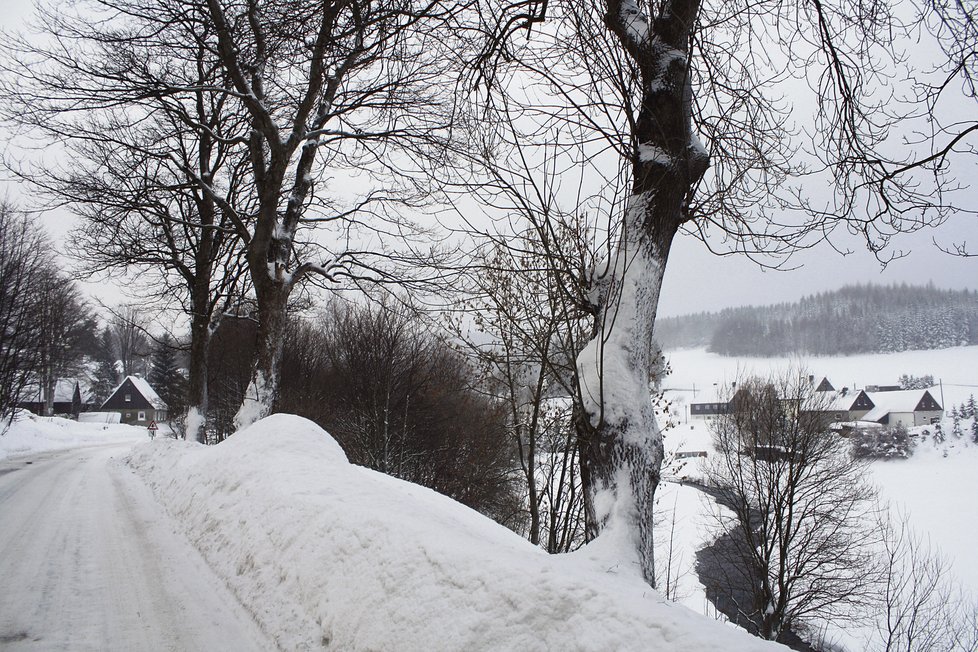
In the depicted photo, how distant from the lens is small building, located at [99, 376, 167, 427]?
6606 cm

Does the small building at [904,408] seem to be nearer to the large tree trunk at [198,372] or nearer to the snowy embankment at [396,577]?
the large tree trunk at [198,372]

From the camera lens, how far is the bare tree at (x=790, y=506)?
64.0 ft

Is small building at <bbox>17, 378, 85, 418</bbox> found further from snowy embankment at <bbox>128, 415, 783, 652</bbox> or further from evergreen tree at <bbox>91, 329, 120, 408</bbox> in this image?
snowy embankment at <bbox>128, 415, 783, 652</bbox>

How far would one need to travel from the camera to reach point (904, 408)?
239 ft

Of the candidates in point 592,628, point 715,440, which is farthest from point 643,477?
point 715,440

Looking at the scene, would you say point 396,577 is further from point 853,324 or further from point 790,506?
point 853,324

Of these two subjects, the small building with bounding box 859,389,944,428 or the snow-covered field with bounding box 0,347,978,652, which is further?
the small building with bounding box 859,389,944,428

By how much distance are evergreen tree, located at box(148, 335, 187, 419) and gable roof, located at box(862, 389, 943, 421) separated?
235ft

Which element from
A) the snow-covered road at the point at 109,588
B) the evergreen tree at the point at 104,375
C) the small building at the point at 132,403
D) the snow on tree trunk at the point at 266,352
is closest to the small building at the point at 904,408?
the snow on tree trunk at the point at 266,352

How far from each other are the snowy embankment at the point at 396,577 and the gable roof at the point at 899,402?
79038mm

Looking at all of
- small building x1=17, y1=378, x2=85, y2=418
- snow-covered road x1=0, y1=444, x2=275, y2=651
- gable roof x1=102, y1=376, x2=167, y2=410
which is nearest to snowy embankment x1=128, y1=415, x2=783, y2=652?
snow-covered road x1=0, y1=444, x2=275, y2=651

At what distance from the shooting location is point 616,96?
4.03 metres

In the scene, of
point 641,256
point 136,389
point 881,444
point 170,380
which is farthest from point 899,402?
point 136,389

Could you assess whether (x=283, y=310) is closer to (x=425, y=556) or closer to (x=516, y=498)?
(x=425, y=556)
